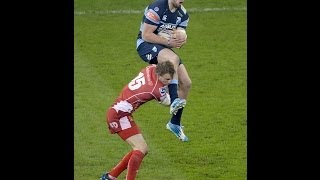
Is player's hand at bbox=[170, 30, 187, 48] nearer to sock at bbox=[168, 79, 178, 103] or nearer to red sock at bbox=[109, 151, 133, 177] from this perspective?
sock at bbox=[168, 79, 178, 103]

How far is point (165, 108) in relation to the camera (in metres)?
19.5

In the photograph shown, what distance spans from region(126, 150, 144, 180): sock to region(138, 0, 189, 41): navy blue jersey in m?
1.99

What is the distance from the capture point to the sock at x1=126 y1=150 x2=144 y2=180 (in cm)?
1441

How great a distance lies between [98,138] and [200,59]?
5.35 m

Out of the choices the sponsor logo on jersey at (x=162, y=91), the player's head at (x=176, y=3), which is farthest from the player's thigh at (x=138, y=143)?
the player's head at (x=176, y=3)

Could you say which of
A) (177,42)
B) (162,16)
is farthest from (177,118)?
(162,16)

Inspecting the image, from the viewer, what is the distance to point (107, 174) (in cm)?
1484

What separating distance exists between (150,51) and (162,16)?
1.89 feet

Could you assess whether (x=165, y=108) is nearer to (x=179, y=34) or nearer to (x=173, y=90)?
(x=179, y=34)

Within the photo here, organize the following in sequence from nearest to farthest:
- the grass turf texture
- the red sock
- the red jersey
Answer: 1. the red jersey
2. the red sock
3. the grass turf texture

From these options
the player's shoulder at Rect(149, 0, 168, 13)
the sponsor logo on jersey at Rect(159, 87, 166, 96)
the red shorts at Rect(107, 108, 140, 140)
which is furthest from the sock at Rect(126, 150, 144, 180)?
the player's shoulder at Rect(149, 0, 168, 13)
